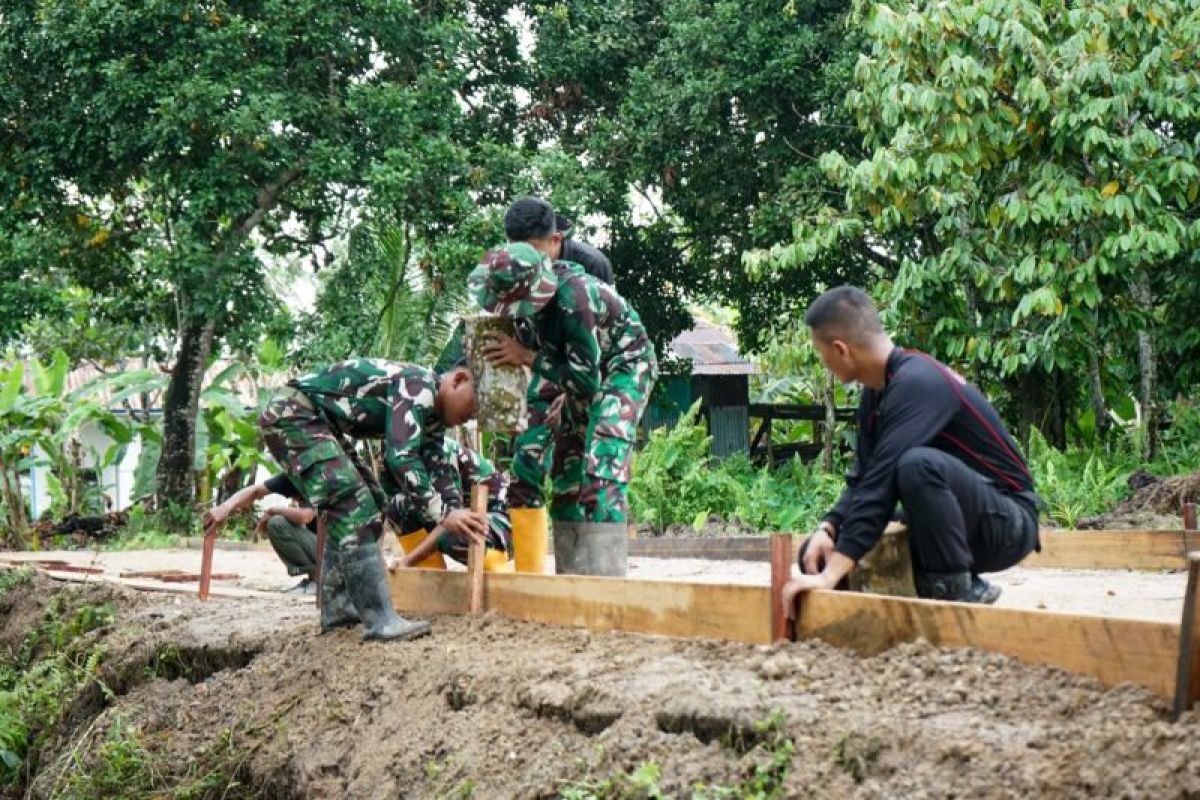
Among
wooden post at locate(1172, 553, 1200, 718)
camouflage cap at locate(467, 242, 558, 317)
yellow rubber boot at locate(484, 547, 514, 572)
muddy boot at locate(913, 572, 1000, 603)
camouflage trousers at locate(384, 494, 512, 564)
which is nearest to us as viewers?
wooden post at locate(1172, 553, 1200, 718)

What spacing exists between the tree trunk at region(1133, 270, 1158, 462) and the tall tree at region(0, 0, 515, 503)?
7.53 metres

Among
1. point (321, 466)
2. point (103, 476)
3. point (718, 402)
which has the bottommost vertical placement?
point (321, 466)

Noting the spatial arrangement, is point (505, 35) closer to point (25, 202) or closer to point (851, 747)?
point (25, 202)

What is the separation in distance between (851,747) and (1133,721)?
63 centimetres

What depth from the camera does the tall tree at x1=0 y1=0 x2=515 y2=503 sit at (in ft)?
52.3

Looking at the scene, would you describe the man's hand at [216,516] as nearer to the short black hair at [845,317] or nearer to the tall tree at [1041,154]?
the short black hair at [845,317]

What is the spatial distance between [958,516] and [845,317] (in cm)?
73

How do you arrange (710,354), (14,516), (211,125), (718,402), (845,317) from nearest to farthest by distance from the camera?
(845,317)
(211,125)
(14,516)
(718,402)
(710,354)

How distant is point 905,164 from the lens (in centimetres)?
1197

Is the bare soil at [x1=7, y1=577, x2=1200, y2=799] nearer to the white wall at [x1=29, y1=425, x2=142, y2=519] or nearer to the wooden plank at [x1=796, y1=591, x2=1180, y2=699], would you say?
the wooden plank at [x1=796, y1=591, x2=1180, y2=699]

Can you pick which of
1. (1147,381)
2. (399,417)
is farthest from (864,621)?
(1147,381)

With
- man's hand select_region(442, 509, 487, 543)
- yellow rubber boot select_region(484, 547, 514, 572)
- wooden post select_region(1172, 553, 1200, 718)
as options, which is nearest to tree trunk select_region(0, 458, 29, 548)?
yellow rubber boot select_region(484, 547, 514, 572)

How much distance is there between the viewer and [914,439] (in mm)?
4227

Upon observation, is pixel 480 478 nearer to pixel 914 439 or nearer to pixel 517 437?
pixel 517 437
